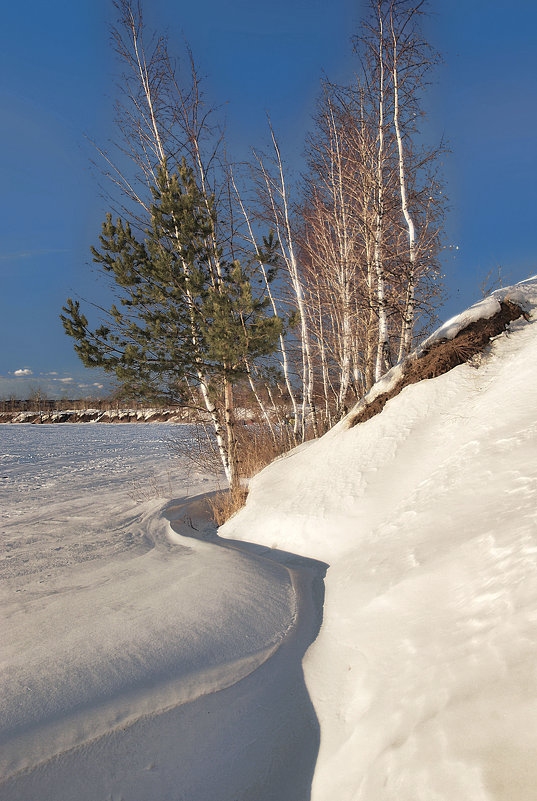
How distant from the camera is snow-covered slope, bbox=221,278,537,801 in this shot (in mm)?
1214

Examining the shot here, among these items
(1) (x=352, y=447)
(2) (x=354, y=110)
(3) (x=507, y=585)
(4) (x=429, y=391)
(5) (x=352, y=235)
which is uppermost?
(2) (x=354, y=110)

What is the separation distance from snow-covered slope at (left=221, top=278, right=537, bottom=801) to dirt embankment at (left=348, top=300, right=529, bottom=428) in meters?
0.20

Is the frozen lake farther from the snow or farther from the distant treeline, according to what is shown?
the distant treeline

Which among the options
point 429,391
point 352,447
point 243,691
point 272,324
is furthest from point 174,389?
point 243,691

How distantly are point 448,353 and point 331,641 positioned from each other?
3.74 m

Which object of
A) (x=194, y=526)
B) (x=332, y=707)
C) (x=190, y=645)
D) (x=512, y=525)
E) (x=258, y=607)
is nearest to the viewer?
(x=332, y=707)

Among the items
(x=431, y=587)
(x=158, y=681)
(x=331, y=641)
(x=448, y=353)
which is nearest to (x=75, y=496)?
(x=158, y=681)

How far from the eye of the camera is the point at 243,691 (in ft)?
6.96

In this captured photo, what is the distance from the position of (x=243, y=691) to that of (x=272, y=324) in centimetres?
591

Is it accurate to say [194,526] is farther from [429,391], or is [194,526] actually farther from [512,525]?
[512,525]

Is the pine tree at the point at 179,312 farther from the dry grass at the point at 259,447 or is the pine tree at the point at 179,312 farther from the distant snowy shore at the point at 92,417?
the distant snowy shore at the point at 92,417

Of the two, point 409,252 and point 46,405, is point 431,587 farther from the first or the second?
point 46,405

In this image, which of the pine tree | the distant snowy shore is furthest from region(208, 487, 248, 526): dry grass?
the distant snowy shore

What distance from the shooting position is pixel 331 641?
2.39 m
